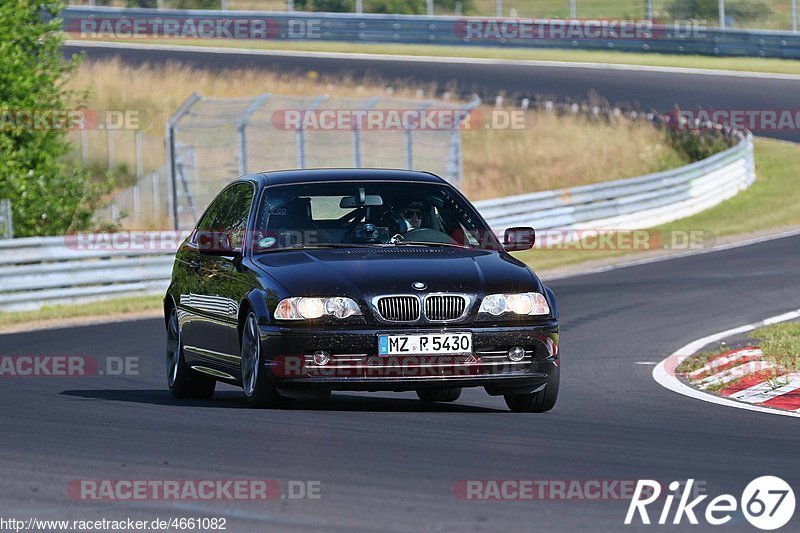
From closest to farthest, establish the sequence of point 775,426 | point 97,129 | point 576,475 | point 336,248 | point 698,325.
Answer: point 576,475 < point 775,426 < point 336,248 < point 698,325 < point 97,129

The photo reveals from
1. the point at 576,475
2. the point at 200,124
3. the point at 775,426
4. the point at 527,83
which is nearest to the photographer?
the point at 576,475

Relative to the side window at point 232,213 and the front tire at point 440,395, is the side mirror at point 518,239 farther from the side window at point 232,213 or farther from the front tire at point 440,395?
the side window at point 232,213

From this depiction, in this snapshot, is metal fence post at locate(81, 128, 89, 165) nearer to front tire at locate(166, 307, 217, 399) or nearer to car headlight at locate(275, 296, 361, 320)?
front tire at locate(166, 307, 217, 399)

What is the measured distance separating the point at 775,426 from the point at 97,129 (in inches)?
1185

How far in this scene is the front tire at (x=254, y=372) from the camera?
30.3 ft

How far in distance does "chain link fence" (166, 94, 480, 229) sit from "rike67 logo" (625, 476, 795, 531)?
19117 millimetres

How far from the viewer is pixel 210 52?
167 ft

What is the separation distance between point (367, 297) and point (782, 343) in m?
5.25

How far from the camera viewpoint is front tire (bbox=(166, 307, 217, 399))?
36.2 feet

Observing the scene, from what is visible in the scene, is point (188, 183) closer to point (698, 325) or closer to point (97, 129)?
point (97, 129)

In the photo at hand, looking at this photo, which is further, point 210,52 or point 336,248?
point 210,52

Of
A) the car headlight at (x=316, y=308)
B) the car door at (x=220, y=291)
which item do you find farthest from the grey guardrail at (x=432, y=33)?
the car headlight at (x=316, y=308)

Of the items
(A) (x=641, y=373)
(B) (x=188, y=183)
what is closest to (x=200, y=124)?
(B) (x=188, y=183)

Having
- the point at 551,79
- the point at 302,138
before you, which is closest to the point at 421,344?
the point at 302,138
